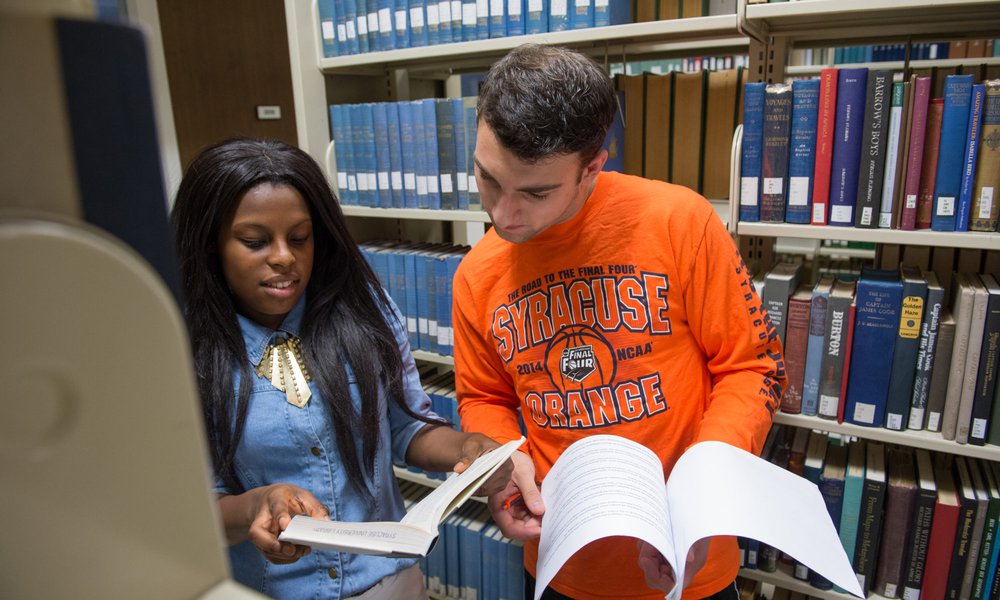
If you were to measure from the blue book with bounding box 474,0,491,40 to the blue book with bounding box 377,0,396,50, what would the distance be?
28 centimetres

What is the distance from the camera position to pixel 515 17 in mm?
1568

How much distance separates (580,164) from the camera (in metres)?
0.96

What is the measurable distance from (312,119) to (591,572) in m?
1.49

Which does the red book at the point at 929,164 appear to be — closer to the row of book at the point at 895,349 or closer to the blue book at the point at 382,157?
the row of book at the point at 895,349

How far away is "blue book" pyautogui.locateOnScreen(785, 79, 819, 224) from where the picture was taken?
1.28 m

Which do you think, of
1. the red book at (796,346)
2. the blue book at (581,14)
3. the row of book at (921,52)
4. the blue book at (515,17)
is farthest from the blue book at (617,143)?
the row of book at (921,52)

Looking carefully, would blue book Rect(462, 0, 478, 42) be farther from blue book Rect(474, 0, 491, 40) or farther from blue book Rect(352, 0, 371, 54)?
blue book Rect(352, 0, 371, 54)

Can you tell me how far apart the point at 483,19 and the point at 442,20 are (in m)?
0.13

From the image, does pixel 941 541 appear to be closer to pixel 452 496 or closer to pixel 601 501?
pixel 601 501

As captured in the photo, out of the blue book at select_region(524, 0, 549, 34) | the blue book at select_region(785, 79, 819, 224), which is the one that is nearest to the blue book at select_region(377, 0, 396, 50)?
the blue book at select_region(524, 0, 549, 34)

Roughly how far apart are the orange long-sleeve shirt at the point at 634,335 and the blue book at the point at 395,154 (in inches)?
31.0

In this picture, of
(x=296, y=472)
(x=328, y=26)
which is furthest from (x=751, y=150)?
(x=328, y=26)

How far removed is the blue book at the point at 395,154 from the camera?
5.92 ft

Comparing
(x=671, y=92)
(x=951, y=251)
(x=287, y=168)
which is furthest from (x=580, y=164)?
(x=951, y=251)
